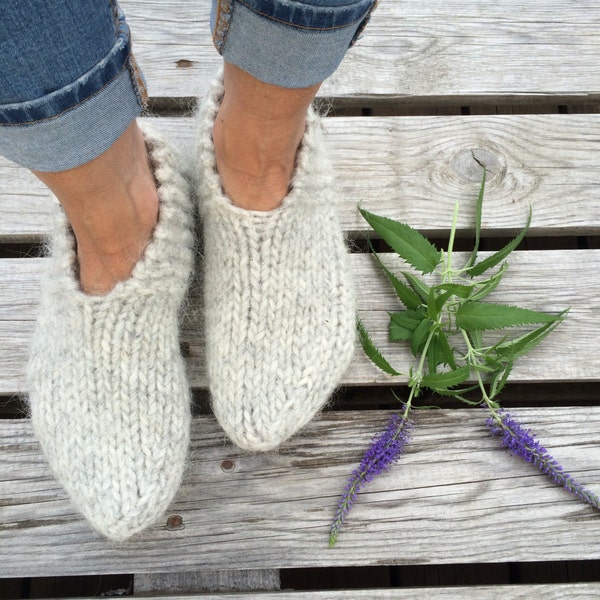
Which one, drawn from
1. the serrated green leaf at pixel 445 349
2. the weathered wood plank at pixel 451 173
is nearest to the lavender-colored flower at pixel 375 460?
the serrated green leaf at pixel 445 349

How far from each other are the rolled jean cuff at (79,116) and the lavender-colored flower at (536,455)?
24.4 inches

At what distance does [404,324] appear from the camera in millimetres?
843

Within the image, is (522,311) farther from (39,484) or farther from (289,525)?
(39,484)

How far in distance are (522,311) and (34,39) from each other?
2.13 feet

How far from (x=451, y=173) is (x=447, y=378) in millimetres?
355

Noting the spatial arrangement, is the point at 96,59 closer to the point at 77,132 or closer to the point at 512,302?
the point at 77,132

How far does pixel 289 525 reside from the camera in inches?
31.7

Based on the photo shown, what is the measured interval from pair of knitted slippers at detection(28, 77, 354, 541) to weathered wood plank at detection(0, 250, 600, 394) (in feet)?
0.30

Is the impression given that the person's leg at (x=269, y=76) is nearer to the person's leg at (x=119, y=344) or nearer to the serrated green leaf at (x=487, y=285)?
the person's leg at (x=119, y=344)

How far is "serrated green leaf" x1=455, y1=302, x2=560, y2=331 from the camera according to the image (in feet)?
2.56

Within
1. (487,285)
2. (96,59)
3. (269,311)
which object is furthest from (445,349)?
(96,59)

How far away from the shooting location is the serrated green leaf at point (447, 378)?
2.55 ft

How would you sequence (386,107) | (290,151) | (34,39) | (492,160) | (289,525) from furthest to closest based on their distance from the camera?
(386,107), (492,160), (289,525), (290,151), (34,39)

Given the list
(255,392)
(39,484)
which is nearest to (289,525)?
(255,392)
